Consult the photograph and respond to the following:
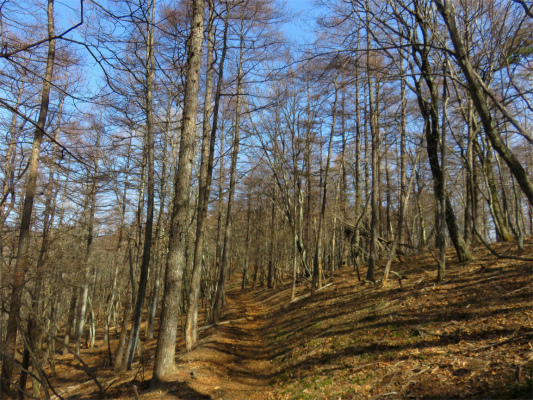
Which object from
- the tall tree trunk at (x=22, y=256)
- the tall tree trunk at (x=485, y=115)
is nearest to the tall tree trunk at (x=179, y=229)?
the tall tree trunk at (x=22, y=256)

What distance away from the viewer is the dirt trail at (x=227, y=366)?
20.6ft

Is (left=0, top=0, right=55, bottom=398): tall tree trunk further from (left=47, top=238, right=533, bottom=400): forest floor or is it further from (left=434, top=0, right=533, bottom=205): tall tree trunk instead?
(left=434, top=0, right=533, bottom=205): tall tree trunk

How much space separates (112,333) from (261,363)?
1799 cm

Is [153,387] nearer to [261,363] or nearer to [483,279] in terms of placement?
[261,363]

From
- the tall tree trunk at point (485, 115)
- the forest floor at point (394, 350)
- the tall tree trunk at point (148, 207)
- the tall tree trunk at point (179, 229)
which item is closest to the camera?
the tall tree trunk at point (485, 115)

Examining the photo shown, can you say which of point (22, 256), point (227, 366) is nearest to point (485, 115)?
point (227, 366)

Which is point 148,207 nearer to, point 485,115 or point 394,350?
point 394,350

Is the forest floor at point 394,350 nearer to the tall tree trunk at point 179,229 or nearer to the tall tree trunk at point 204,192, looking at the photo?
the tall tree trunk at point 179,229

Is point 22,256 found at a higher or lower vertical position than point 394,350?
higher

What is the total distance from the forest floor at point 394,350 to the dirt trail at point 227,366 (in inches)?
1.3

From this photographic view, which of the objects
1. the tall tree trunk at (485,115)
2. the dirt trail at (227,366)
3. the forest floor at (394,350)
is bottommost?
the dirt trail at (227,366)

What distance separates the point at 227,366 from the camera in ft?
26.9

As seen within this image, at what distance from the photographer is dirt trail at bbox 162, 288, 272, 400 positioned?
20.6 ft

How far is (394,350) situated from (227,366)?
14.0 feet
